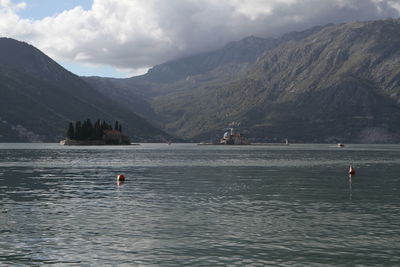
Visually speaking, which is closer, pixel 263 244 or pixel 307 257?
pixel 307 257

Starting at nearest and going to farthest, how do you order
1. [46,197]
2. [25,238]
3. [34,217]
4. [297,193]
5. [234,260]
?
[234,260] → [25,238] → [34,217] → [46,197] → [297,193]

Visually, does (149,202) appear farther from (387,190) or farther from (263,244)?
(387,190)

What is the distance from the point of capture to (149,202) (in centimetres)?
6950

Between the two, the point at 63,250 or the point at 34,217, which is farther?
the point at 34,217

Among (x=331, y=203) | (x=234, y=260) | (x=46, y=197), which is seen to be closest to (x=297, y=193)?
(x=331, y=203)

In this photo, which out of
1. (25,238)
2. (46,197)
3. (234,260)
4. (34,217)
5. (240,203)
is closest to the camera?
(234,260)

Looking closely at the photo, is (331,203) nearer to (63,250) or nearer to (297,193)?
(297,193)

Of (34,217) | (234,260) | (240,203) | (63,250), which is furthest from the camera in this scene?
(240,203)

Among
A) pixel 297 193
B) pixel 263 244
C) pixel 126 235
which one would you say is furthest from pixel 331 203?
pixel 126 235

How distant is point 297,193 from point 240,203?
16749 mm

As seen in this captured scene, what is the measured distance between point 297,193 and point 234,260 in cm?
4694

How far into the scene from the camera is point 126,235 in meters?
45.6

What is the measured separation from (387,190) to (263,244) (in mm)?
52353

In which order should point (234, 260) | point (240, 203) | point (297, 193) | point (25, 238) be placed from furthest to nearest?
1. point (297, 193)
2. point (240, 203)
3. point (25, 238)
4. point (234, 260)
